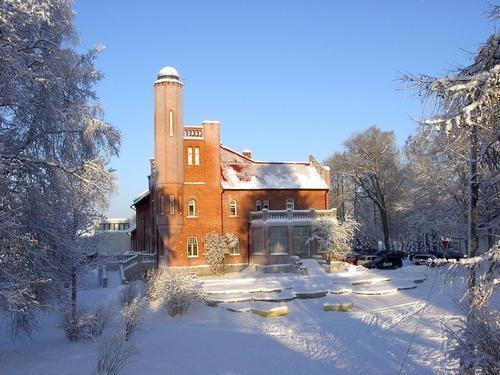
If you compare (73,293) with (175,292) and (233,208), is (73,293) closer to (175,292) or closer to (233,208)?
(175,292)

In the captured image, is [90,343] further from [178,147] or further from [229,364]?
[178,147]

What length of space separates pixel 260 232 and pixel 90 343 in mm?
24715

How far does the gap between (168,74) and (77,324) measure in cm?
2615


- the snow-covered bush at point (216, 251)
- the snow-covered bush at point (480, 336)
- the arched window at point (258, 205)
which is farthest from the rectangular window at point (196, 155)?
the snow-covered bush at point (480, 336)

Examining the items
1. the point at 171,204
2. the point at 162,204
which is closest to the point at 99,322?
the point at 162,204

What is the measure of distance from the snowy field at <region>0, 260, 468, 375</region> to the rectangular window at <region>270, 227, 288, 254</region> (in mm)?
12316

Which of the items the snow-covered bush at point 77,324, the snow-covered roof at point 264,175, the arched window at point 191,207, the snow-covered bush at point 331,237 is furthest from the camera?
the snow-covered roof at point 264,175

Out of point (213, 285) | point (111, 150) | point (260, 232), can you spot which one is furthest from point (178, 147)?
point (111, 150)

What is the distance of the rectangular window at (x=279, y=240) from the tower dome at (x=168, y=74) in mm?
14192

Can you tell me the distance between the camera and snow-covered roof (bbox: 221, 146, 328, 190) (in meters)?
42.6

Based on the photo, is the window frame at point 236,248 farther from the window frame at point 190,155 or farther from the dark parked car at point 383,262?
→ the dark parked car at point 383,262

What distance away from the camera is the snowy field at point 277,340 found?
13.3m

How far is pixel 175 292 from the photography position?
21484 millimetres

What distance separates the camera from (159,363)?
14078 millimetres
